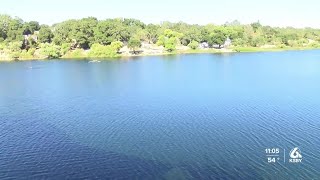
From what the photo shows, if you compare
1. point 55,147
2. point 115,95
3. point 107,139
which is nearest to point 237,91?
point 115,95

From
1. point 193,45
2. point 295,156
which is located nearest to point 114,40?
point 193,45

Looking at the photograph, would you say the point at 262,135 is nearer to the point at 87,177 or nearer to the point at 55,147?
the point at 87,177

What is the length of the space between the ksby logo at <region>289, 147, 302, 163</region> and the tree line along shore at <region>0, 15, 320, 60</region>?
79.9 meters

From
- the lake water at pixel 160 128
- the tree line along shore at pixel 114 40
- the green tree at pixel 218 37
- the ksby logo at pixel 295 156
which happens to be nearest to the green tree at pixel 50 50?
the tree line along shore at pixel 114 40

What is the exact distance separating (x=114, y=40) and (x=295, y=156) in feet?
281

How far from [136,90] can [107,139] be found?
19781 mm

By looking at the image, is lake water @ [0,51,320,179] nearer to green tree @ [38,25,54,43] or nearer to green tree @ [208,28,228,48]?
green tree @ [38,25,54,43]

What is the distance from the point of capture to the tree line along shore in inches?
3846

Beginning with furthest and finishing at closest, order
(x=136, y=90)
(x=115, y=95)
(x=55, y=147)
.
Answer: (x=136, y=90) → (x=115, y=95) → (x=55, y=147)

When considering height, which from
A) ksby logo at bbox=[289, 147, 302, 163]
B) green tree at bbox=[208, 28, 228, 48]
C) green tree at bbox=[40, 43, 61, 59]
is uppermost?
green tree at bbox=[208, 28, 228, 48]

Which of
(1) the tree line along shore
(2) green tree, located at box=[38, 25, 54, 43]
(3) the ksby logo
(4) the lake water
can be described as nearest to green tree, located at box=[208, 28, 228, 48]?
(1) the tree line along shore

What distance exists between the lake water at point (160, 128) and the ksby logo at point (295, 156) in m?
0.26

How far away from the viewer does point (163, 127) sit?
2792 cm

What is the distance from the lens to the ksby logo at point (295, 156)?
67.7 ft
